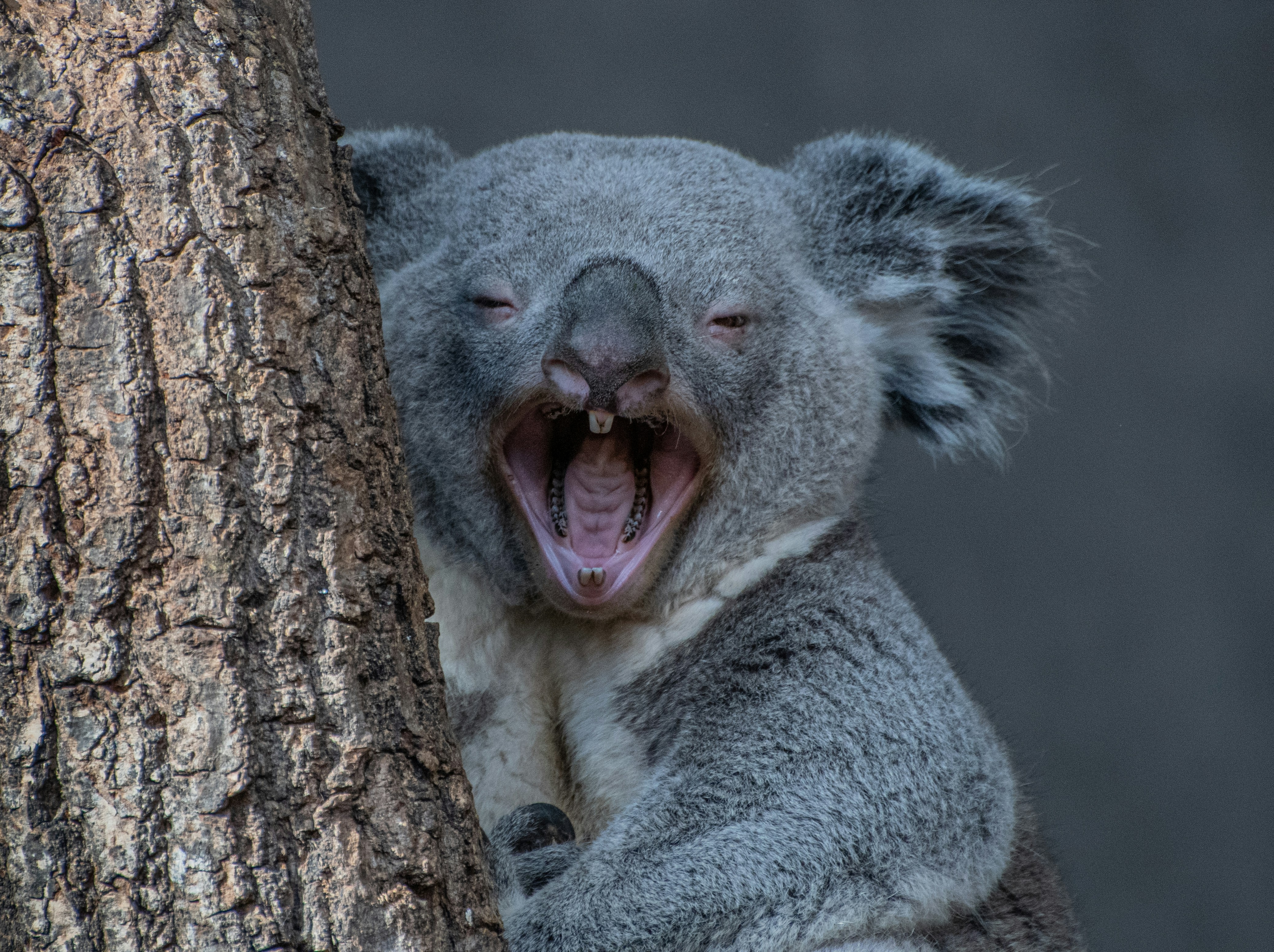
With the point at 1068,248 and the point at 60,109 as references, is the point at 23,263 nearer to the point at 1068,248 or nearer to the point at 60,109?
the point at 60,109

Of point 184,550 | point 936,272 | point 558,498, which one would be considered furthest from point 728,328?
point 184,550

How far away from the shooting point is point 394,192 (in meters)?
2.32

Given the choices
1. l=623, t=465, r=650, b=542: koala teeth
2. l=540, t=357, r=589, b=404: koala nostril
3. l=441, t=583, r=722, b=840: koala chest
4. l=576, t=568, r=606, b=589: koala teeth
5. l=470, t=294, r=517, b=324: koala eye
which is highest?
l=470, t=294, r=517, b=324: koala eye

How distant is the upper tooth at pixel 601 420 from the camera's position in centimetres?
175

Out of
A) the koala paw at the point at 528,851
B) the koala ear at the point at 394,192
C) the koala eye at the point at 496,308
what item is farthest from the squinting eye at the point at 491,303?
the koala paw at the point at 528,851

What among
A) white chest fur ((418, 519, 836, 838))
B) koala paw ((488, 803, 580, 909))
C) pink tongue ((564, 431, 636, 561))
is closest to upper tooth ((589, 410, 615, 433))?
pink tongue ((564, 431, 636, 561))

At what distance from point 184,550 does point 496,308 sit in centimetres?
99

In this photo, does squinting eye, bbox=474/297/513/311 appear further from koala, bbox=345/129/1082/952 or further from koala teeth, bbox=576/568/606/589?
koala teeth, bbox=576/568/606/589

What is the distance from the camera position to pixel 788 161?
2512 millimetres

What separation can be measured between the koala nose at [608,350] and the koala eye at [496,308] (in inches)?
6.5

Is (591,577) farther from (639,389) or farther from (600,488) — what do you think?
(639,389)

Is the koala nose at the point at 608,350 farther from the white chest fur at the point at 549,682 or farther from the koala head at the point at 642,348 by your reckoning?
the white chest fur at the point at 549,682

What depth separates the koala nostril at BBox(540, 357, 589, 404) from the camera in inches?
68.1

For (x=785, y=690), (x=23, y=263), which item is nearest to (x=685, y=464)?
(x=785, y=690)
